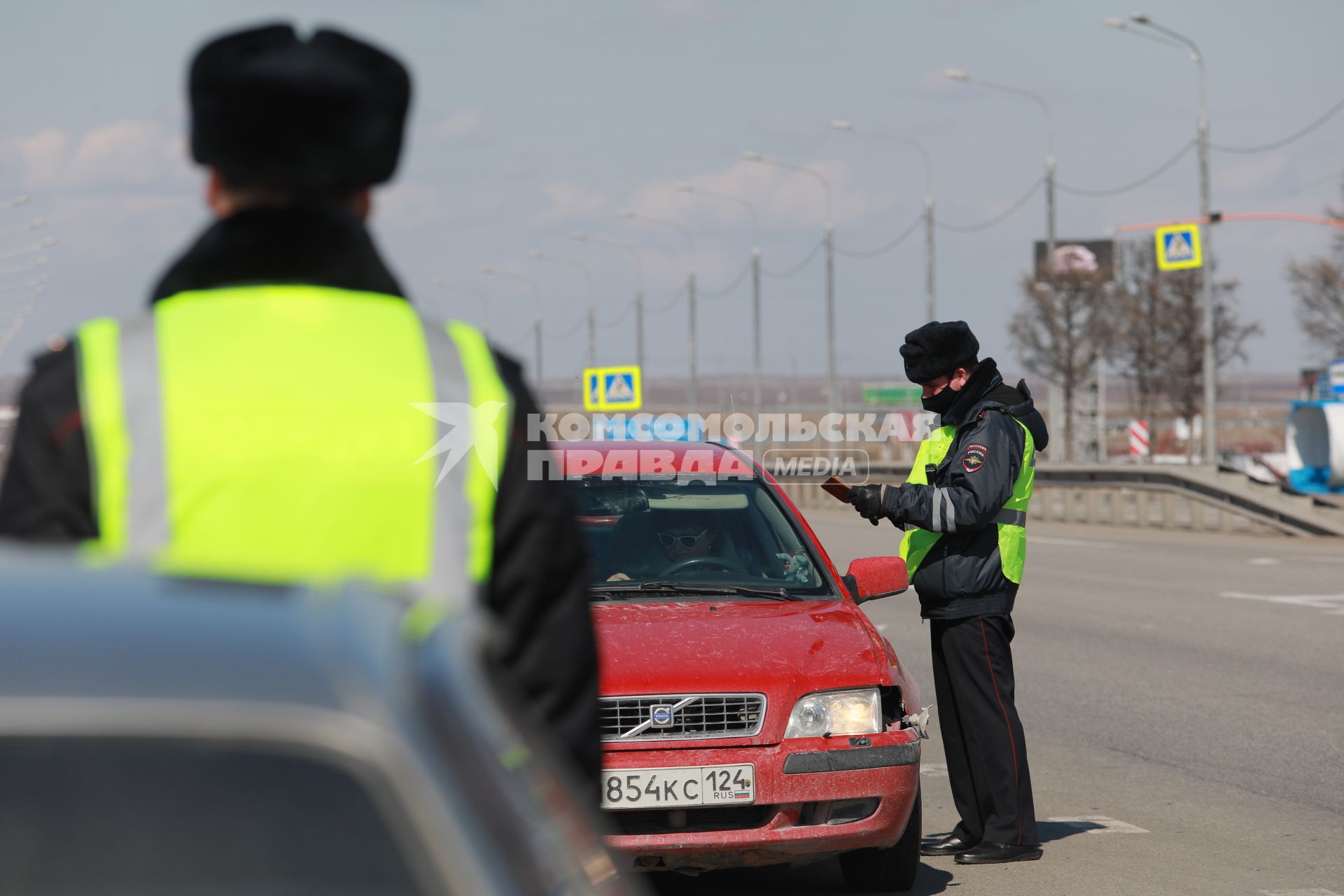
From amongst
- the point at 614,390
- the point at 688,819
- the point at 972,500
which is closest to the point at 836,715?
the point at 688,819

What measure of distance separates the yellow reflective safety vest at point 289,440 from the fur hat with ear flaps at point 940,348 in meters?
5.43

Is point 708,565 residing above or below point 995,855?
above

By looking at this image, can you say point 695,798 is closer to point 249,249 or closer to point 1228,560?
point 249,249

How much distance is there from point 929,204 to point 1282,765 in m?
38.5

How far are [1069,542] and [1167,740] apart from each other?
18.5 m

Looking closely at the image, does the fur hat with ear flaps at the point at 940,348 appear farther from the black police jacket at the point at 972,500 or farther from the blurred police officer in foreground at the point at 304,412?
the blurred police officer in foreground at the point at 304,412

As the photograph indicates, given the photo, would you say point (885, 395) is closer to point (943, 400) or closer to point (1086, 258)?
point (1086, 258)

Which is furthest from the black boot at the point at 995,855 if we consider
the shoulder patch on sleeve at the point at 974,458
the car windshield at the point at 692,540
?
the shoulder patch on sleeve at the point at 974,458

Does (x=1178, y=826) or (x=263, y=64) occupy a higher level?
(x=263, y=64)

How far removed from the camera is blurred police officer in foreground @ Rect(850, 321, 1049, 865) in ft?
23.2

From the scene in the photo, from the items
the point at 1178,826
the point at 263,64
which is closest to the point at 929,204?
the point at 1178,826

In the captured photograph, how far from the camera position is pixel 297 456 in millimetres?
1830

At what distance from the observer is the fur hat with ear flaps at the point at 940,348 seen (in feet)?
23.8

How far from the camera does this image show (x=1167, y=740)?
32.8ft
